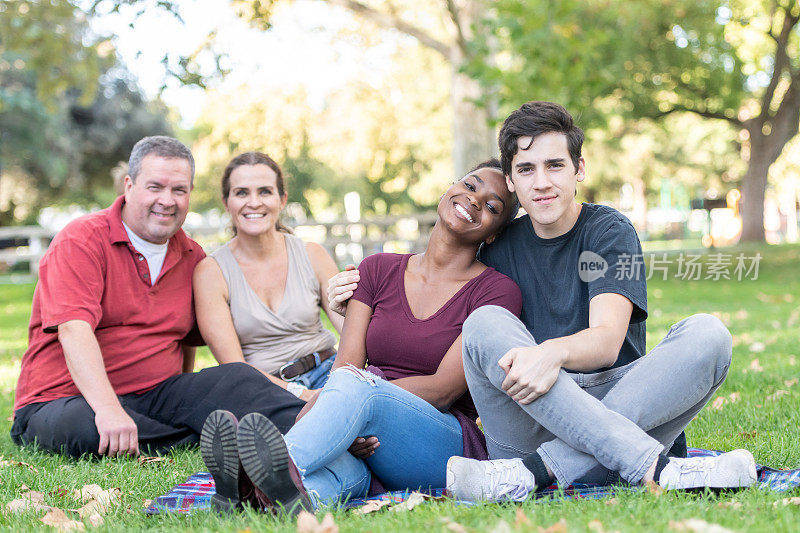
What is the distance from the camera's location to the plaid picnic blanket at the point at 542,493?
10.2 ft

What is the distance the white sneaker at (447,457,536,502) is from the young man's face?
3.52 ft

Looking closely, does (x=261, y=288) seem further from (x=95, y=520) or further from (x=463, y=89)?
(x=463, y=89)

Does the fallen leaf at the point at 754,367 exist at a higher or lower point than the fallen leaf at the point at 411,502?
lower

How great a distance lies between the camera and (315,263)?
5.14 metres

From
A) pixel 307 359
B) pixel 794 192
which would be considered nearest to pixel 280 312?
pixel 307 359

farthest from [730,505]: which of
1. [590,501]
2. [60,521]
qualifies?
[60,521]

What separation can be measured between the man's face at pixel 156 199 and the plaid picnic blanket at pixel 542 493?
1.72 m

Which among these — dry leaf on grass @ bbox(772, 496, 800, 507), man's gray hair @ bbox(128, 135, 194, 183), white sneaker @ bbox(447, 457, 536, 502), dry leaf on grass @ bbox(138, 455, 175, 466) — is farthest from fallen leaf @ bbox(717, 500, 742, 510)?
man's gray hair @ bbox(128, 135, 194, 183)

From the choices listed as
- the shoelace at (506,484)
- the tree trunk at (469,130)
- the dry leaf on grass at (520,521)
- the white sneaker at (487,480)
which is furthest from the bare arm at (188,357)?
the tree trunk at (469,130)

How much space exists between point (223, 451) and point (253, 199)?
233cm

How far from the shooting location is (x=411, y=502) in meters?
3.07

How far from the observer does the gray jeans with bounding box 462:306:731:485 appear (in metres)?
3.01

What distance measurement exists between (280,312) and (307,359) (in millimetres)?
335

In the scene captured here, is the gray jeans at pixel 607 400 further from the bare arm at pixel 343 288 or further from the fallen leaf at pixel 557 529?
the bare arm at pixel 343 288
